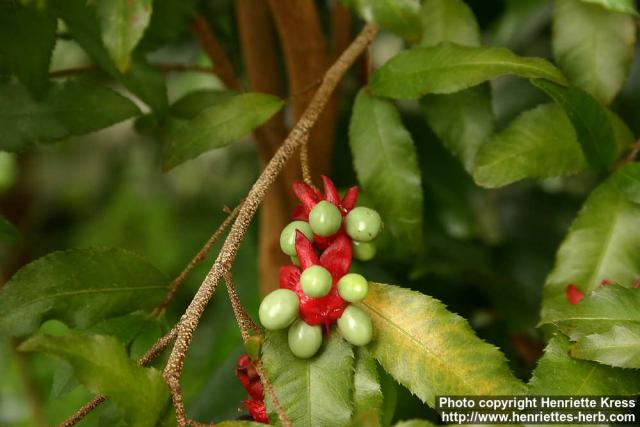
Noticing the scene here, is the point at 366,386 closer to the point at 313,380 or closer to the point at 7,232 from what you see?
the point at 313,380

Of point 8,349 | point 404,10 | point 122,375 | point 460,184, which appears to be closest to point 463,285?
point 460,184

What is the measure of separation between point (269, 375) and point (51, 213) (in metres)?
1.32

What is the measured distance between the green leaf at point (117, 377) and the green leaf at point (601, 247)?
12.0 inches

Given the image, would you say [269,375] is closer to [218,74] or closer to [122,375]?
[122,375]

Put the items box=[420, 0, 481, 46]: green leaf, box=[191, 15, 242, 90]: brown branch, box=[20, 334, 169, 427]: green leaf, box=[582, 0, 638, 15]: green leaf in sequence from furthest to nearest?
box=[191, 15, 242, 90]: brown branch → box=[420, 0, 481, 46]: green leaf → box=[582, 0, 638, 15]: green leaf → box=[20, 334, 169, 427]: green leaf

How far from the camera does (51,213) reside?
166 cm

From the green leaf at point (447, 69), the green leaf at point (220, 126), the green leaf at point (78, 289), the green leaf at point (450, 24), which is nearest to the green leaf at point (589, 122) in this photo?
the green leaf at point (447, 69)

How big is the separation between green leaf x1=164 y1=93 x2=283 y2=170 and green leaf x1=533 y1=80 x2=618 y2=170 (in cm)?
22

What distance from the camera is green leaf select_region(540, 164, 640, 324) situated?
0.57 metres

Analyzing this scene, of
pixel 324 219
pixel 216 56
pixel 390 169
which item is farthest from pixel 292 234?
pixel 216 56

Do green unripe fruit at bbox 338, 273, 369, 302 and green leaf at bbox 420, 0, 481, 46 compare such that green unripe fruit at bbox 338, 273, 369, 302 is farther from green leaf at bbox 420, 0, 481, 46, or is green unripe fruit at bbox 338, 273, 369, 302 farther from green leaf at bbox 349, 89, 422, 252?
green leaf at bbox 420, 0, 481, 46

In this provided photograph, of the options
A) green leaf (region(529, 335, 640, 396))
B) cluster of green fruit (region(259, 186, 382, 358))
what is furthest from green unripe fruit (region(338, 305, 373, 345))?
green leaf (region(529, 335, 640, 396))

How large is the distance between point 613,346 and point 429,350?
118mm

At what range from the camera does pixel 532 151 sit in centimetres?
59
